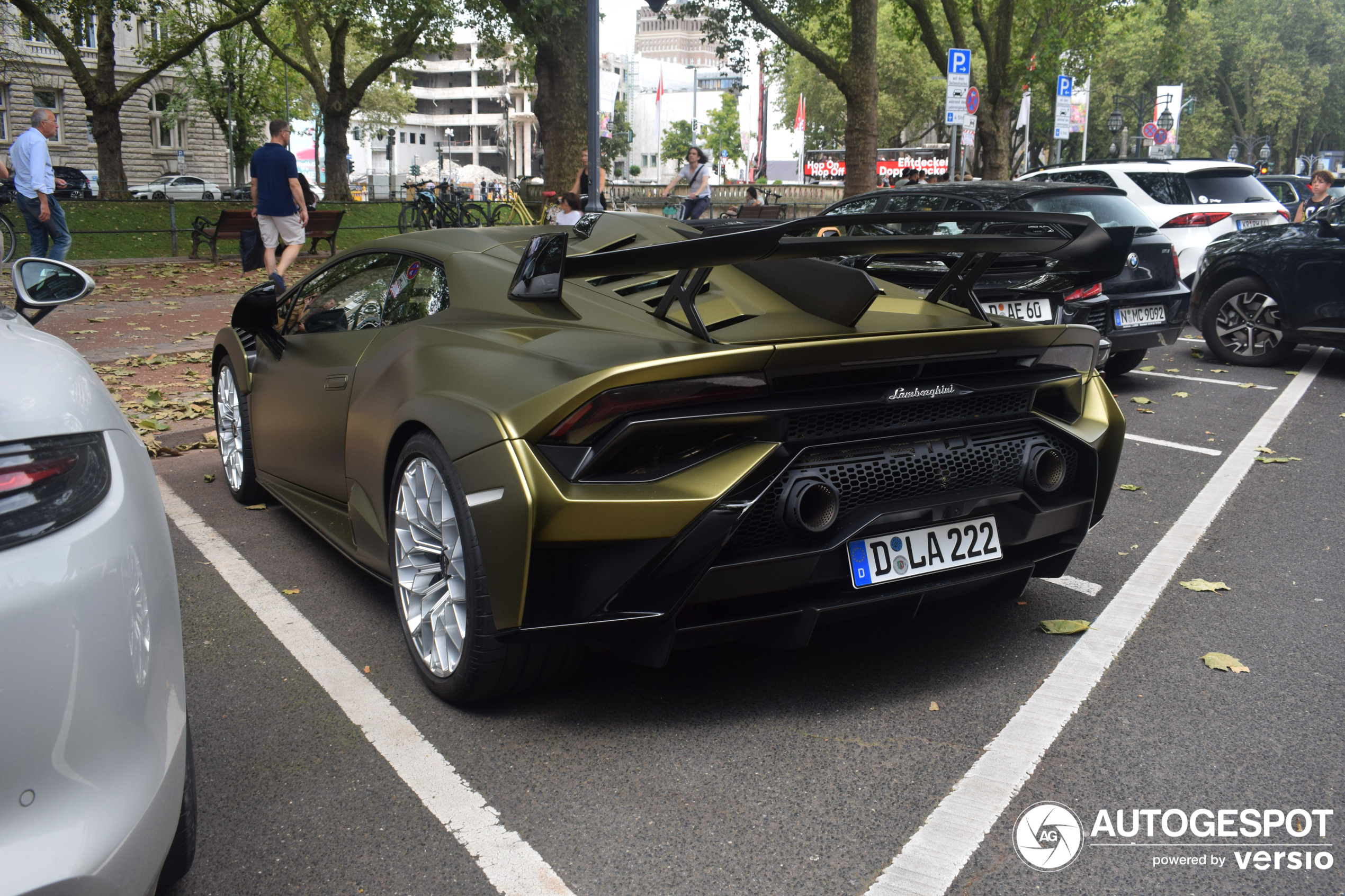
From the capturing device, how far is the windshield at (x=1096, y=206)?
24.9 feet

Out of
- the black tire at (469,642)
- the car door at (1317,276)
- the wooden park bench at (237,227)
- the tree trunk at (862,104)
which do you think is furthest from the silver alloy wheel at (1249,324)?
the wooden park bench at (237,227)

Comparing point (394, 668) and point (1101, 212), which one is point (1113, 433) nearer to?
point (394, 668)

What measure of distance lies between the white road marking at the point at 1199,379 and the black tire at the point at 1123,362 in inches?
9.6

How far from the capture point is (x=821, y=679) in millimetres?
3244

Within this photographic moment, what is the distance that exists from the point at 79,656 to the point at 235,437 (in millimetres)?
3796

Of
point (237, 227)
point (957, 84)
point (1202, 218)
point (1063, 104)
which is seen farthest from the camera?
point (1063, 104)

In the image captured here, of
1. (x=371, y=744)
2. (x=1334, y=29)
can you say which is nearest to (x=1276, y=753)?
(x=371, y=744)

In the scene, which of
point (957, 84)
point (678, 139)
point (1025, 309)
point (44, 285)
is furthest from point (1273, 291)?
point (678, 139)

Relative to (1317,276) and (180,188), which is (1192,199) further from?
(180,188)

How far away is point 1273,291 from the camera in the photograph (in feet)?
30.4

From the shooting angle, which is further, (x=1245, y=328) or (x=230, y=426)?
(x=1245, y=328)

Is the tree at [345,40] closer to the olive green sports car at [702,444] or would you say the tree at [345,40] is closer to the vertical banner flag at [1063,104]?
the vertical banner flag at [1063,104]

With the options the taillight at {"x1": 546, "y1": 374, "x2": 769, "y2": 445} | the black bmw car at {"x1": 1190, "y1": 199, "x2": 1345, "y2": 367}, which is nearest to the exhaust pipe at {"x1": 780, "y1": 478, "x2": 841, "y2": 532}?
the taillight at {"x1": 546, "y1": 374, "x2": 769, "y2": 445}

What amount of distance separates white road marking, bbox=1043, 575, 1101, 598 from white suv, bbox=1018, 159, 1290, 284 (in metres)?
8.19
